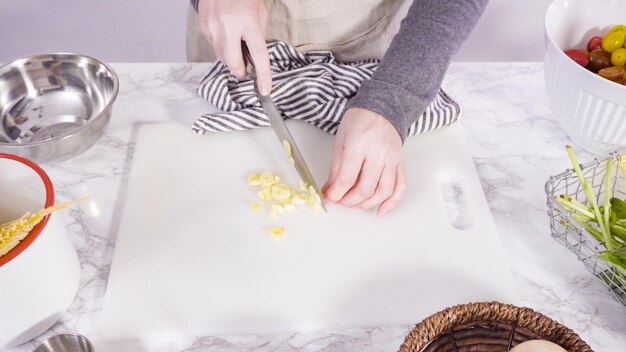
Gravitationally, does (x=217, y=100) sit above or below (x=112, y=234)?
above

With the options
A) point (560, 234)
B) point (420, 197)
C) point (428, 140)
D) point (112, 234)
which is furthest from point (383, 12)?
point (112, 234)

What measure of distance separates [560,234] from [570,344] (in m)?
0.24

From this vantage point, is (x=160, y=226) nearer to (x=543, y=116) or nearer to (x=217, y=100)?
(x=217, y=100)

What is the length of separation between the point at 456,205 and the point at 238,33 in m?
0.47

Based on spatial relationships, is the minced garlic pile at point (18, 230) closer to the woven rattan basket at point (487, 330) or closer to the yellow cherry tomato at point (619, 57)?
the woven rattan basket at point (487, 330)

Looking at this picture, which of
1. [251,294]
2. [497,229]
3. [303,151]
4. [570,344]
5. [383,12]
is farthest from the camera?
[383,12]

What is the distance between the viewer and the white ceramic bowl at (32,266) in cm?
71

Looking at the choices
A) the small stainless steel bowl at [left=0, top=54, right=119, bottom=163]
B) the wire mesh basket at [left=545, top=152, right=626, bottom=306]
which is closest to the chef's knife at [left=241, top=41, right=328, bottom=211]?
the small stainless steel bowl at [left=0, top=54, right=119, bottom=163]

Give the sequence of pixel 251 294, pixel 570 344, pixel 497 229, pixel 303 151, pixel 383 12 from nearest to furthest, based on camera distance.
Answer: pixel 570 344, pixel 251 294, pixel 497 229, pixel 303 151, pixel 383 12

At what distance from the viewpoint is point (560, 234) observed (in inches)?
35.2

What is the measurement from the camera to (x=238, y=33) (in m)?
0.95

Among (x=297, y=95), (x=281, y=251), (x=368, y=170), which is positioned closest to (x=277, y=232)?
(x=281, y=251)

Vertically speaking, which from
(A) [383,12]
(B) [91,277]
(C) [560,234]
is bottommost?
(B) [91,277]

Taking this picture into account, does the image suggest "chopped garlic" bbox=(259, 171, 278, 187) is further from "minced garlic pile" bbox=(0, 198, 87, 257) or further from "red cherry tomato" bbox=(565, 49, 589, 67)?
"red cherry tomato" bbox=(565, 49, 589, 67)
